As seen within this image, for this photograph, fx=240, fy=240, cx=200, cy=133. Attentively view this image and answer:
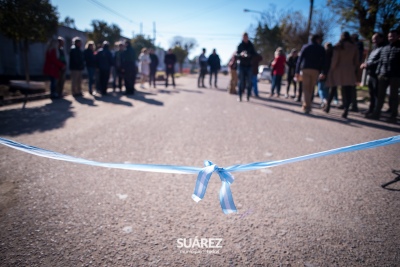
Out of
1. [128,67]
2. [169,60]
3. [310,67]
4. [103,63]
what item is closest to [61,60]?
[103,63]

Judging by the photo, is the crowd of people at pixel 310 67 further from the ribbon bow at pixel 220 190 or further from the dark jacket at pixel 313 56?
the ribbon bow at pixel 220 190

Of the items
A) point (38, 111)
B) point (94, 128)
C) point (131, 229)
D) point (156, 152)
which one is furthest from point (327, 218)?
point (38, 111)

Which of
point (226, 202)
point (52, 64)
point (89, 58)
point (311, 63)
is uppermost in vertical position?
point (89, 58)

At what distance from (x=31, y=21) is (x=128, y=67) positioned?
3424 mm

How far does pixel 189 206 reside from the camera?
209cm

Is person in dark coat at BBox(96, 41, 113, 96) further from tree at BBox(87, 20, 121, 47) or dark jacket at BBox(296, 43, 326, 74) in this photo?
tree at BBox(87, 20, 121, 47)

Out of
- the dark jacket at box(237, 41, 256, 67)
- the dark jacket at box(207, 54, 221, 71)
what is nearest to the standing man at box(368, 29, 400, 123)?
the dark jacket at box(237, 41, 256, 67)

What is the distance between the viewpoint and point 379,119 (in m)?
5.97

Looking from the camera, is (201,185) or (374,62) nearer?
(201,185)

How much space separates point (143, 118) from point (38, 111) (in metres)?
2.74

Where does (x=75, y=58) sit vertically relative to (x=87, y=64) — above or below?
above

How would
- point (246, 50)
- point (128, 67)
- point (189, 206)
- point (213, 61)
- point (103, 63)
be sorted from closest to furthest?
1. point (189, 206)
2. point (246, 50)
3. point (103, 63)
4. point (128, 67)
5. point (213, 61)

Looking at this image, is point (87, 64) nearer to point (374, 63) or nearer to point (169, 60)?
point (169, 60)

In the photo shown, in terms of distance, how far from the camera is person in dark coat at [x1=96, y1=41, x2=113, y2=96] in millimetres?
9188
